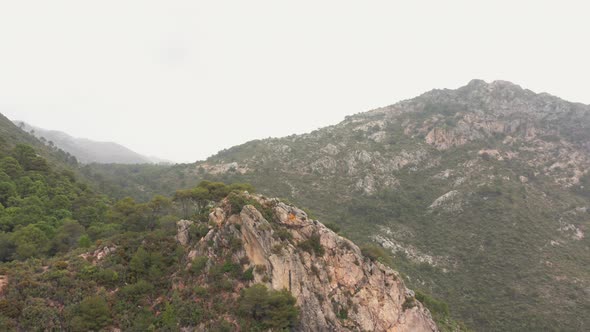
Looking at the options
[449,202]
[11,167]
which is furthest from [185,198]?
[449,202]

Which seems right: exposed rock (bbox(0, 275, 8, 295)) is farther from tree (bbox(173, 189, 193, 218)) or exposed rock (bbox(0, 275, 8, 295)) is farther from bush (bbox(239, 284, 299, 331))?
bush (bbox(239, 284, 299, 331))

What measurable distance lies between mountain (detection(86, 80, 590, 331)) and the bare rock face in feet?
86.1

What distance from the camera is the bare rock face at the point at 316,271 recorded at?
3231 cm

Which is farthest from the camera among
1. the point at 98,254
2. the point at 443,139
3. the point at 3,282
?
the point at 443,139

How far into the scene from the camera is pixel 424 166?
101 meters

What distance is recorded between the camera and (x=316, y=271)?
3481cm

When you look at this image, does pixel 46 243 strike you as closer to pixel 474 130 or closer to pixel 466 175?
pixel 466 175

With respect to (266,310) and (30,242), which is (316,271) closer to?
(266,310)

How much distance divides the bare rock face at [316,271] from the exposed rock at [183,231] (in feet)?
8.64

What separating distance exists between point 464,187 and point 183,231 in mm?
78040

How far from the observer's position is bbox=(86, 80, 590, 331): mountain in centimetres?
5759

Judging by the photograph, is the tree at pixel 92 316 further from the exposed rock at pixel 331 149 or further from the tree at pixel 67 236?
the exposed rock at pixel 331 149

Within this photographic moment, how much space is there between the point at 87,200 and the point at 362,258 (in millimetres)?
48867

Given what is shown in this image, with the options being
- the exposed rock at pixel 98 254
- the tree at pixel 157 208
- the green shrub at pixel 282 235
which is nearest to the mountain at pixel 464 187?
the green shrub at pixel 282 235
